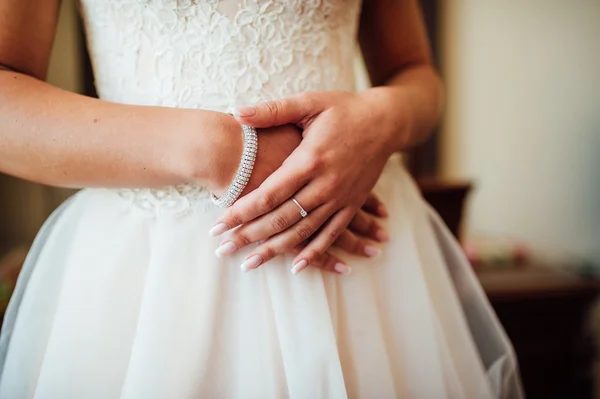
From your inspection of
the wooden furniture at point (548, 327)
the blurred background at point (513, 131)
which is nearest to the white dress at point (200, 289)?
the wooden furniture at point (548, 327)

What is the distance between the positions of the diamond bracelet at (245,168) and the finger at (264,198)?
0.05 feet

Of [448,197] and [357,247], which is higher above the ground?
[357,247]

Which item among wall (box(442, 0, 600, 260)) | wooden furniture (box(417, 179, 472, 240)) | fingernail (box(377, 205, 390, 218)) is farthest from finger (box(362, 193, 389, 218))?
wall (box(442, 0, 600, 260))

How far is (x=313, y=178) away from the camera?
0.55m

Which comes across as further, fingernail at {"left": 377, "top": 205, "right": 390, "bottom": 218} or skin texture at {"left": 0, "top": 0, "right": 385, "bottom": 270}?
fingernail at {"left": 377, "top": 205, "right": 390, "bottom": 218}

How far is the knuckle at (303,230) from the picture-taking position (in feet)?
1.82

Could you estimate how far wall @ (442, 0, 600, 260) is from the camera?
2205mm

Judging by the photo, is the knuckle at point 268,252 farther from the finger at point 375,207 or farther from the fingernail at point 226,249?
the finger at point 375,207

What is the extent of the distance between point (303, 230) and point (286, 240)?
24mm

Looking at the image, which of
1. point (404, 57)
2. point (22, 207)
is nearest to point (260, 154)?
point (404, 57)

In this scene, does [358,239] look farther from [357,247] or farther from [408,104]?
[408,104]

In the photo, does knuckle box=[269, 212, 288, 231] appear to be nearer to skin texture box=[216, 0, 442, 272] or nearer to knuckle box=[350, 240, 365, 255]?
skin texture box=[216, 0, 442, 272]

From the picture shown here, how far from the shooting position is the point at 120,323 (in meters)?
0.58

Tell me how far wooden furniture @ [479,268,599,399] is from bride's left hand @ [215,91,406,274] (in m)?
1.31
